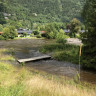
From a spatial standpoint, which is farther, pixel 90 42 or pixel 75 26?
pixel 75 26

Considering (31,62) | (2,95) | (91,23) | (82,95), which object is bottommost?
(31,62)

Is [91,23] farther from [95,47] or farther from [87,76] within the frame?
[87,76]

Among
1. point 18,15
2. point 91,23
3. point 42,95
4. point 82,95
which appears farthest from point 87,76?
point 18,15

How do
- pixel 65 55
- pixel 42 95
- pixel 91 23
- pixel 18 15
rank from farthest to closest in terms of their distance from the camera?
1. pixel 18 15
2. pixel 65 55
3. pixel 91 23
4. pixel 42 95

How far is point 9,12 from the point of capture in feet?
614

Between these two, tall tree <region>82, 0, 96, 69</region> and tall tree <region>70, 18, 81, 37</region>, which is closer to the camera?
tall tree <region>82, 0, 96, 69</region>

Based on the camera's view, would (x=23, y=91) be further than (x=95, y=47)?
No

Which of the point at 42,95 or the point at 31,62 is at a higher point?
the point at 42,95

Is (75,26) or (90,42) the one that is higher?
(75,26)

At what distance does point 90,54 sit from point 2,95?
9.74 meters

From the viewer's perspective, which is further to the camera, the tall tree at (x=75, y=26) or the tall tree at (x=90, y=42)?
the tall tree at (x=75, y=26)

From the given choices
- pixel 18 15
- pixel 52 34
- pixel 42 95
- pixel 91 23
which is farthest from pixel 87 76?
pixel 18 15

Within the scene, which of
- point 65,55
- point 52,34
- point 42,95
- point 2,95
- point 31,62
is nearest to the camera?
point 2,95

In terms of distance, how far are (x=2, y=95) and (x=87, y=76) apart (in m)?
8.58
